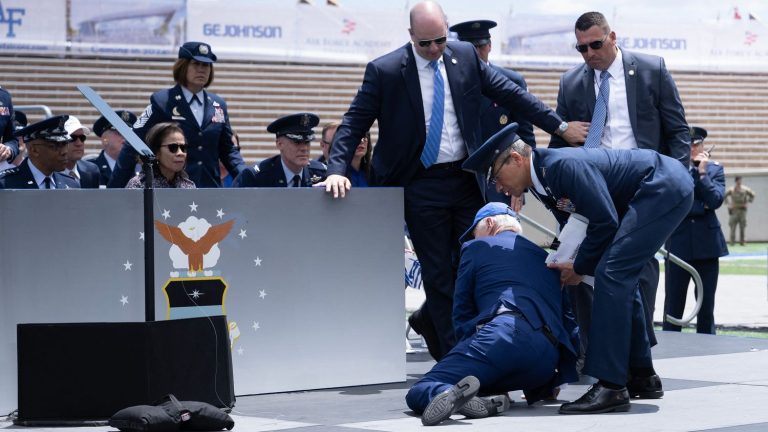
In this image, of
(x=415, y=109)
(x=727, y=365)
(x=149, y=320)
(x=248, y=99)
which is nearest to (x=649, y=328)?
(x=727, y=365)

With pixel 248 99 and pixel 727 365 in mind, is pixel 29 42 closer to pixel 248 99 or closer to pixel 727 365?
pixel 248 99

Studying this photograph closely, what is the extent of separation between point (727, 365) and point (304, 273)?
2.49 m

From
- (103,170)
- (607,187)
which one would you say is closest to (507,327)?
(607,187)

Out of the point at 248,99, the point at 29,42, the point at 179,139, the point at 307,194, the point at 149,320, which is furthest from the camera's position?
the point at 248,99

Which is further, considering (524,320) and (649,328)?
(649,328)

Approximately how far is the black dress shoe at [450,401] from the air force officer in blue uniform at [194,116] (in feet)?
9.97

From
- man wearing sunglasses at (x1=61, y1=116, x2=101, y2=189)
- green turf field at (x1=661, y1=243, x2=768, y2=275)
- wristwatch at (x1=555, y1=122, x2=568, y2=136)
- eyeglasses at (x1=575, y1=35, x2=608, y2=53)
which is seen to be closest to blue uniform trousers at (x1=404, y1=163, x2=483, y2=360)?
wristwatch at (x1=555, y1=122, x2=568, y2=136)

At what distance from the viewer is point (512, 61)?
32188mm

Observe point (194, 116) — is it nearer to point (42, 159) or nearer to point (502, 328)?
point (42, 159)

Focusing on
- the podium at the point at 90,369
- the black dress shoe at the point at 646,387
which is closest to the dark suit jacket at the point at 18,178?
the podium at the point at 90,369

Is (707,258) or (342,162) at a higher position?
(342,162)

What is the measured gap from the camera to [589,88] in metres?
7.15

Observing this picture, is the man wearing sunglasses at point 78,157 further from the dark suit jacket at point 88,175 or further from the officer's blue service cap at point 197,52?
the officer's blue service cap at point 197,52

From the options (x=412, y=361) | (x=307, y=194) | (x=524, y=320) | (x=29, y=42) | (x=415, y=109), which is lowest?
(x=412, y=361)
